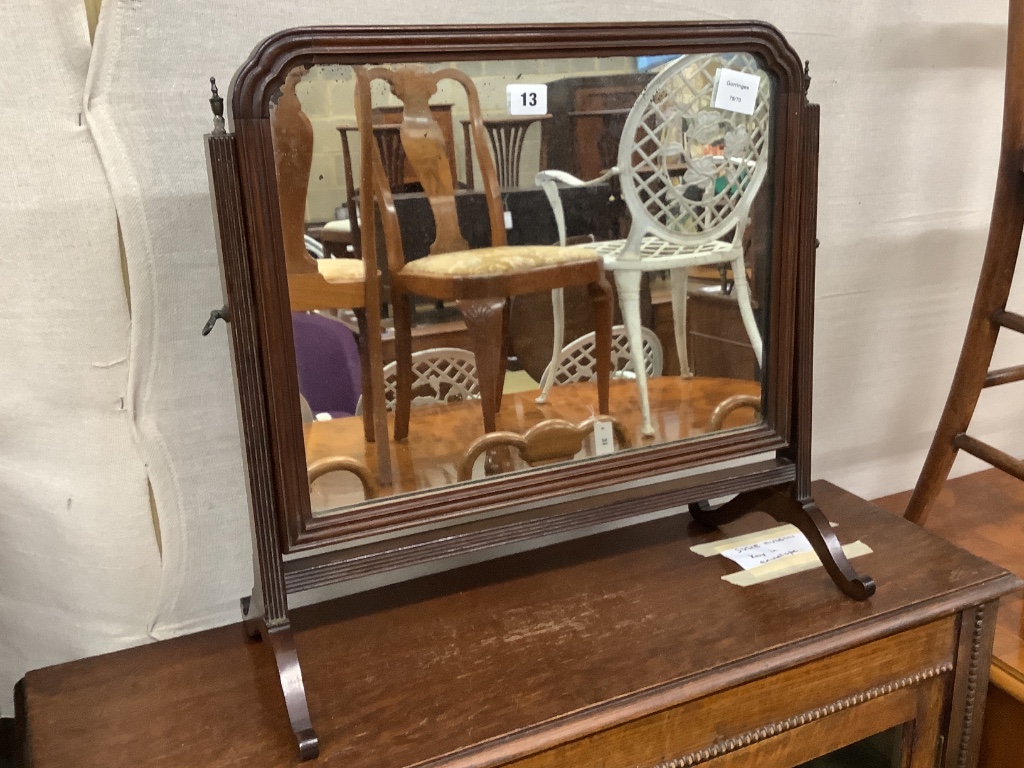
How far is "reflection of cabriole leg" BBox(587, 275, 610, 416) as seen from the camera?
2.72 ft

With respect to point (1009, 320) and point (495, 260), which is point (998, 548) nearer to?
point (1009, 320)

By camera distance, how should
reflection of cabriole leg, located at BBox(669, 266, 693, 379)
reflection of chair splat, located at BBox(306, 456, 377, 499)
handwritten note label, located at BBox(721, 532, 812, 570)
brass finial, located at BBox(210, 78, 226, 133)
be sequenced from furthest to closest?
handwritten note label, located at BBox(721, 532, 812, 570) → reflection of cabriole leg, located at BBox(669, 266, 693, 379) → reflection of chair splat, located at BBox(306, 456, 377, 499) → brass finial, located at BBox(210, 78, 226, 133)

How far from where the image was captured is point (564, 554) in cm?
101

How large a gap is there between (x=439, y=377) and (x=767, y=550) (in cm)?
46

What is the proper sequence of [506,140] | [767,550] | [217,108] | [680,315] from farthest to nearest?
[767,550] < [680,315] < [506,140] < [217,108]

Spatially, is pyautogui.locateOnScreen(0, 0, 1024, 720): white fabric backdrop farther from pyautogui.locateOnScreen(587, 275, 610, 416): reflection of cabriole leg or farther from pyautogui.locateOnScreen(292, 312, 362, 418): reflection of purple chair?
pyautogui.locateOnScreen(587, 275, 610, 416): reflection of cabriole leg

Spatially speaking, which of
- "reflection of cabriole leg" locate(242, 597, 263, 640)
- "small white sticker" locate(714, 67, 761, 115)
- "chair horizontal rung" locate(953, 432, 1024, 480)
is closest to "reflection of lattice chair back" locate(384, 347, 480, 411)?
"reflection of cabriole leg" locate(242, 597, 263, 640)

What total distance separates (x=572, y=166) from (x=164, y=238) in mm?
402

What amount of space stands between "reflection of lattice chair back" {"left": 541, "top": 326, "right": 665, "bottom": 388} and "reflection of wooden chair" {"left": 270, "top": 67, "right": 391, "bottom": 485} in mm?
185

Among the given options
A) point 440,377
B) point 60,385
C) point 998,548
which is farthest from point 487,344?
point 998,548

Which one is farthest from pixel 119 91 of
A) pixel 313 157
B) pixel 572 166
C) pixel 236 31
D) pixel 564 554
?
pixel 564 554

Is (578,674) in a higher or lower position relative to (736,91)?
lower

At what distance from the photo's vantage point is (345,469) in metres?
0.76

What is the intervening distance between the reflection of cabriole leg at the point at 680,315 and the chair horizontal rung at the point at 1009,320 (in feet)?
1.53
